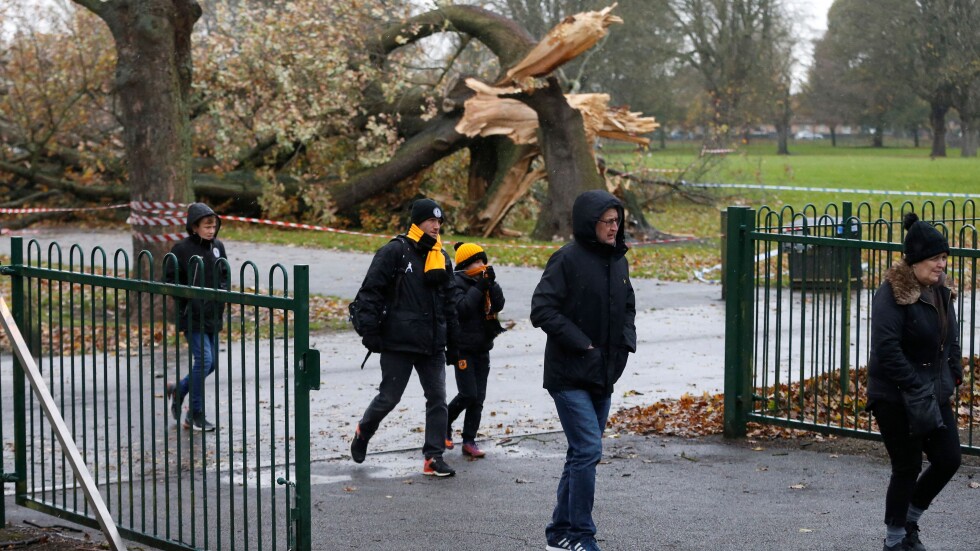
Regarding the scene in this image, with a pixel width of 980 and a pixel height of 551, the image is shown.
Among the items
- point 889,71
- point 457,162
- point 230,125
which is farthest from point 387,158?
point 889,71

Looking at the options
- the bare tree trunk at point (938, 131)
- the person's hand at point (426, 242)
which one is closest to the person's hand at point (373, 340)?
the person's hand at point (426, 242)

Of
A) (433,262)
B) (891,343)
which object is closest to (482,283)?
(433,262)

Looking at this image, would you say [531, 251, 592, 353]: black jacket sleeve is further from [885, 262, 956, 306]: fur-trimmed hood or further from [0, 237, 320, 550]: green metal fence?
[885, 262, 956, 306]: fur-trimmed hood

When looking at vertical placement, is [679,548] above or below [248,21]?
below

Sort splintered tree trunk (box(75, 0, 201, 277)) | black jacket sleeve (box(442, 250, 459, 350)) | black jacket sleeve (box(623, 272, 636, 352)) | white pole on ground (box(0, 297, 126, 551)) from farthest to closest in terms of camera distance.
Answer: splintered tree trunk (box(75, 0, 201, 277)), black jacket sleeve (box(442, 250, 459, 350)), black jacket sleeve (box(623, 272, 636, 352)), white pole on ground (box(0, 297, 126, 551))

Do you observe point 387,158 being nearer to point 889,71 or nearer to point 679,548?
point 679,548

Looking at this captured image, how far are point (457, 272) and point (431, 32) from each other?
689 inches

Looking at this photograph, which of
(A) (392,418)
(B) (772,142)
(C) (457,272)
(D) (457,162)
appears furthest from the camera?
(B) (772,142)

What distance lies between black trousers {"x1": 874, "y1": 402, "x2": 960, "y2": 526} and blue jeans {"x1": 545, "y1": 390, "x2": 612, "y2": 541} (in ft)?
4.31

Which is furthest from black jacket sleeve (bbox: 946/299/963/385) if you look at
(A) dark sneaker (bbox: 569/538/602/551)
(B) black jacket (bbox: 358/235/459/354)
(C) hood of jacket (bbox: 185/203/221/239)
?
(C) hood of jacket (bbox: 185/203/221/239)

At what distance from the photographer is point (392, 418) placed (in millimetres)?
9289

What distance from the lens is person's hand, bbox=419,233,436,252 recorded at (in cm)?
728

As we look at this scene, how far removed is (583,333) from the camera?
5.69 metres

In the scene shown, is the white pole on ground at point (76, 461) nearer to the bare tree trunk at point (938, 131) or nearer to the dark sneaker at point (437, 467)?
the dark sneaker at point (437, 467)
